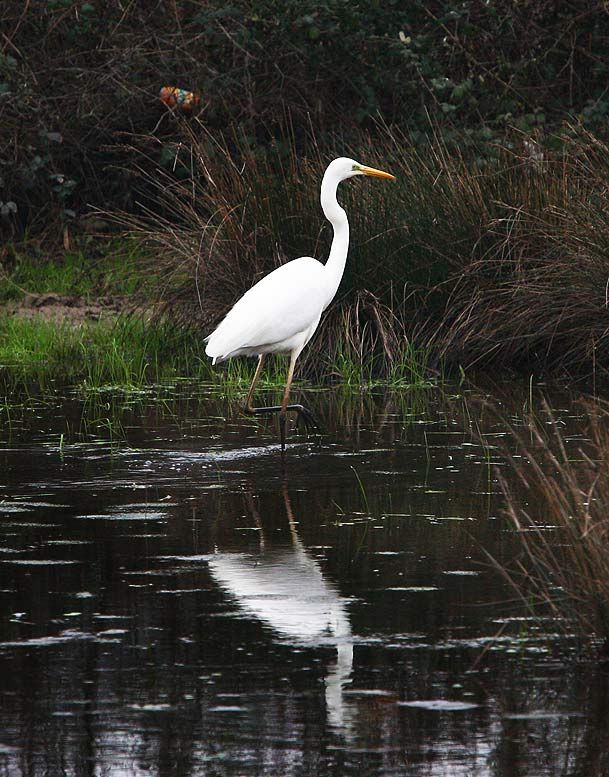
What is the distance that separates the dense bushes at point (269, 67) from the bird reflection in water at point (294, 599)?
869cm

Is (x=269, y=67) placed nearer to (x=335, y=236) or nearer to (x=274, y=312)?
(x=335, y=236)

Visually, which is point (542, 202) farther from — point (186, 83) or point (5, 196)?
point (5, 196)

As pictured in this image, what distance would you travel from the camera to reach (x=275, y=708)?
3.96 meters

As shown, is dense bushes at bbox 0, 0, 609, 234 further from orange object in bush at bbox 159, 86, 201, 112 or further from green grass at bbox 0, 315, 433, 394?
green grass at bbox 0, 315, 433, 394

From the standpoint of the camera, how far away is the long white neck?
8.95 metres

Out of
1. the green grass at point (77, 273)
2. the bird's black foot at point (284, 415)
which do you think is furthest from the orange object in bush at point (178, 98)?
the bird's black foot at point (284, 415)

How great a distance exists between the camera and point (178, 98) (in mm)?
14727

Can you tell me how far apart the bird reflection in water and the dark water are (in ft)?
0.04

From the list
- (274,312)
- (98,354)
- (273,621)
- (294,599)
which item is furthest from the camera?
(98,354)

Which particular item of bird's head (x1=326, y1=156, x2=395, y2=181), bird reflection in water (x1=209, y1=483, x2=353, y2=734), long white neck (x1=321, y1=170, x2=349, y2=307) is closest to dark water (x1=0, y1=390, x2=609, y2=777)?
bird reflection in water (x1=209, y1=483, x2=353, y2=734)

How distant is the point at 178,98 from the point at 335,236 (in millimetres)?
6067

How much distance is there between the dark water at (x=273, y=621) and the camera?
12.2 feet

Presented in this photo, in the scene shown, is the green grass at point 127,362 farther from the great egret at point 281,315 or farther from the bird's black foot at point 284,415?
the bird's black foot at point 284,415

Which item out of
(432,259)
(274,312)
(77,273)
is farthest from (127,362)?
(77,273)
